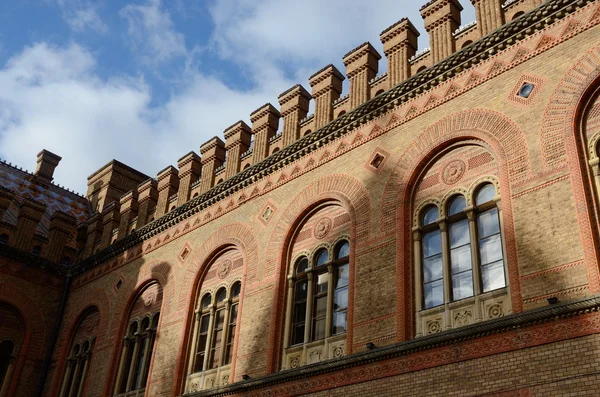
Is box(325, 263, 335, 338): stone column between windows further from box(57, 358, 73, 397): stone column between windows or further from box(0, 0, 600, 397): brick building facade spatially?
box(57, 358, 73, 397): stone column between windows

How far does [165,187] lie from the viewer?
17.6 metres

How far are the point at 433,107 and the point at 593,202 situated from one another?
355cm

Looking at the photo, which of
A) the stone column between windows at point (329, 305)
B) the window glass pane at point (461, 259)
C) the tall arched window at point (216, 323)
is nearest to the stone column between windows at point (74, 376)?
the tall arched window at point (216, 323)

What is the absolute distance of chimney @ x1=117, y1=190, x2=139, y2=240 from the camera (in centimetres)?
1820

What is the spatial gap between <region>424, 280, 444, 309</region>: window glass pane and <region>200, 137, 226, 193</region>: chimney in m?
7.23

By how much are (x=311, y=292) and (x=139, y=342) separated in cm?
527

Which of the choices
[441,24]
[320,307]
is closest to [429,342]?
[320,307]

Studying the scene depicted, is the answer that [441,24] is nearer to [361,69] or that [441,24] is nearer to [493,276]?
[361,69]

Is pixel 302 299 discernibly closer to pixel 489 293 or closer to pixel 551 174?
pixel 489 293

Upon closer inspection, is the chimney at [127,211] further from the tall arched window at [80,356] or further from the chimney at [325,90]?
the chimney at [325,90]

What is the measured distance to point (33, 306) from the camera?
1814cm

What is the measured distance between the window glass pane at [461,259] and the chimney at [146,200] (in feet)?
32.0

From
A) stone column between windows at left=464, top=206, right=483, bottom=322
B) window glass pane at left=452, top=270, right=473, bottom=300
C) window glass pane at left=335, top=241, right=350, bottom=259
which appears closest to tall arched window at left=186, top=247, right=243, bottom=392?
window glass pane at left=335, top=241, right=350, bottom=259

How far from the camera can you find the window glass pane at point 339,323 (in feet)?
36.7
